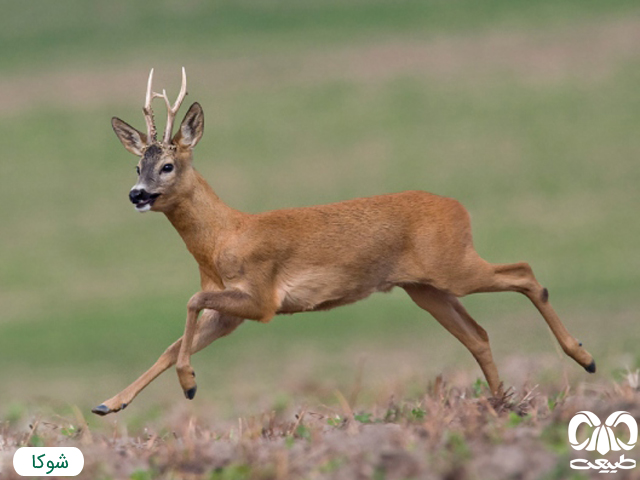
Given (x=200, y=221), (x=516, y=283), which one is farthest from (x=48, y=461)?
(x=516, y=283)

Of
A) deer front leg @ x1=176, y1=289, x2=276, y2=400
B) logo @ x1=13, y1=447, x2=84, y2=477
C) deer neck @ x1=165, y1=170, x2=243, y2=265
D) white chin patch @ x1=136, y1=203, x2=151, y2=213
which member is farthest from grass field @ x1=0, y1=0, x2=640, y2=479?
white chin patch @ x1=136, y1=203, x2=151, y2=213

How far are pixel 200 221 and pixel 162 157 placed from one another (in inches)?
23.0

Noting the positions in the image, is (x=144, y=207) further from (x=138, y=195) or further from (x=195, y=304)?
(x=195, y=304)

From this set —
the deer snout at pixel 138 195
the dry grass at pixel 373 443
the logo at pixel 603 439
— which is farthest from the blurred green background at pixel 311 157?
the logo at pixel 603 439

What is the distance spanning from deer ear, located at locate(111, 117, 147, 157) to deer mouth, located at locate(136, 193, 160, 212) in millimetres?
448

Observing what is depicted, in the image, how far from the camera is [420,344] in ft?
79.9

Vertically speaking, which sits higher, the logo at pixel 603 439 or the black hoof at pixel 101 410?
the logo at pixel 603 439

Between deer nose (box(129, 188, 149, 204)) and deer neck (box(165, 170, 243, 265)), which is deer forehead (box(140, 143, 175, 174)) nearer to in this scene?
deer nose (box(129, 188, 149, 204))

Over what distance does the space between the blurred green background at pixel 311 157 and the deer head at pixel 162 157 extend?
8.05m

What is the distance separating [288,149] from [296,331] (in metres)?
12.5

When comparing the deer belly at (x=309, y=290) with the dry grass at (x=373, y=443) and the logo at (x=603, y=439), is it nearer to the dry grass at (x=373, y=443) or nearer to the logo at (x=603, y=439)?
the dry grass at (x=373, y=443)

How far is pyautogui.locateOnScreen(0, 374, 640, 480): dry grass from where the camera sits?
8.12 metres

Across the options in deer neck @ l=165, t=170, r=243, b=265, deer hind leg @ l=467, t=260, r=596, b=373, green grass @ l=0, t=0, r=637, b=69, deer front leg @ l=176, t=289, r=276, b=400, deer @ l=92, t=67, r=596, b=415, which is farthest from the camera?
green grass @ l=0, t=0, r=637, b=69

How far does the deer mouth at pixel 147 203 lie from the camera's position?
10617mm
